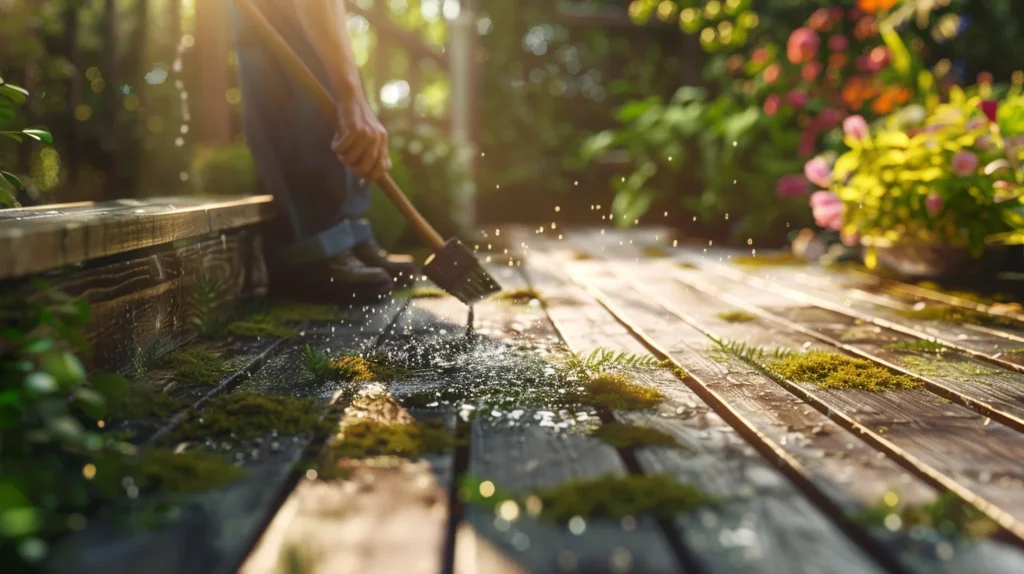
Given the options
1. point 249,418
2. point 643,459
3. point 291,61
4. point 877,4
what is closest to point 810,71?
point 877,4

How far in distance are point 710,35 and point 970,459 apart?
4869 mm

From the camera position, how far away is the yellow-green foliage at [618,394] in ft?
4.56

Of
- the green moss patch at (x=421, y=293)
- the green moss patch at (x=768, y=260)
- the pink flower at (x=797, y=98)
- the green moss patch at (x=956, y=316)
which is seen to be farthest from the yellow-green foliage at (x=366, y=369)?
the pink flower at (x=797, y=98)

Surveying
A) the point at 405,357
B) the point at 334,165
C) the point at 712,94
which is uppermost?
the point at 712,94

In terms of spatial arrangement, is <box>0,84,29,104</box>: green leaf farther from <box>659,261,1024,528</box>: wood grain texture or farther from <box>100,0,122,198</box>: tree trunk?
<box>100,0,122,198</box>: tree trunk

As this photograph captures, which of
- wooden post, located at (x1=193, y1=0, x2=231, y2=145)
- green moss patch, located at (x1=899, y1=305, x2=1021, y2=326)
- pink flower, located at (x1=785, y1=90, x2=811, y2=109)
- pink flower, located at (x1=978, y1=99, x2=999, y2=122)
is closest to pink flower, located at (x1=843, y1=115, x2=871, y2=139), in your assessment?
pink flower, located at (x1=978, y1=99, x2=999, y2=122)

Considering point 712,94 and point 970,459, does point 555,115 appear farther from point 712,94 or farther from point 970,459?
point 970,459

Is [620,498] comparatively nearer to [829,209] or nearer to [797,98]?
[829,209]

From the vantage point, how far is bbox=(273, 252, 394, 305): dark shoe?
2498 millimetres

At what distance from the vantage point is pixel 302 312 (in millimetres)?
2307

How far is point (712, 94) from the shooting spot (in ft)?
21.2

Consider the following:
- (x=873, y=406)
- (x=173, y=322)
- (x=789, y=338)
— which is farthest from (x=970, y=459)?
(x=173, y=322)

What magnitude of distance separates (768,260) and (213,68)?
111 inches

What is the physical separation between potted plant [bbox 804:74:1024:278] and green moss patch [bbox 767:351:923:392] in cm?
120
